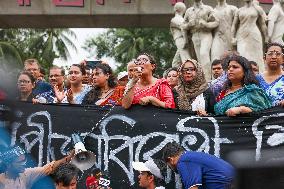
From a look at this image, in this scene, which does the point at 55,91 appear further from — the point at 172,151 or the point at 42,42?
the point at 42,42

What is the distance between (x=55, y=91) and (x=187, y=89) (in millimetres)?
1728

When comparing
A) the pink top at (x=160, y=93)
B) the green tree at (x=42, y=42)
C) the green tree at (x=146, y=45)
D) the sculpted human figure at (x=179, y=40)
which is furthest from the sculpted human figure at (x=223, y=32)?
the green tree at (x=146, y=45)

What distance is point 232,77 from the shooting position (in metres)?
5.59

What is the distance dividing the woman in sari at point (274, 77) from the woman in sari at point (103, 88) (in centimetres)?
148

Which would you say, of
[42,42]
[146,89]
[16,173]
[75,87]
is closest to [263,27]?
[75,87]

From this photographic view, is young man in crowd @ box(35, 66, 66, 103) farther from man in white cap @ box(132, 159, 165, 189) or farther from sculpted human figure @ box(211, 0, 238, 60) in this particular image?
sculpted human figure @ box(211, 0, 238, 60)

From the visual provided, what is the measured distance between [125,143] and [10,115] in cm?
227

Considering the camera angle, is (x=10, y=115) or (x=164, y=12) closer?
(x=10, y=115)

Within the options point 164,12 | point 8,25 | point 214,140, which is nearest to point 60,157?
point 214,140

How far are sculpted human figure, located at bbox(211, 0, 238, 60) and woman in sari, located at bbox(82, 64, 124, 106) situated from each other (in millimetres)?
6381

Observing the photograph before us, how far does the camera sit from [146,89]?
19.9ft

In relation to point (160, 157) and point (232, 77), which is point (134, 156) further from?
point (232, 77)

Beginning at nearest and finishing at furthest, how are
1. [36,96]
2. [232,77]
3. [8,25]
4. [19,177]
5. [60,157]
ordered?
1. [19,177]
2. [232,77]
3. [60,157]
4. [36,96]
5. [8,25]

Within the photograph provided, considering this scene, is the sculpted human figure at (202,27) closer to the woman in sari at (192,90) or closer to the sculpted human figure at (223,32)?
the sculpted human figure at (223,32)
